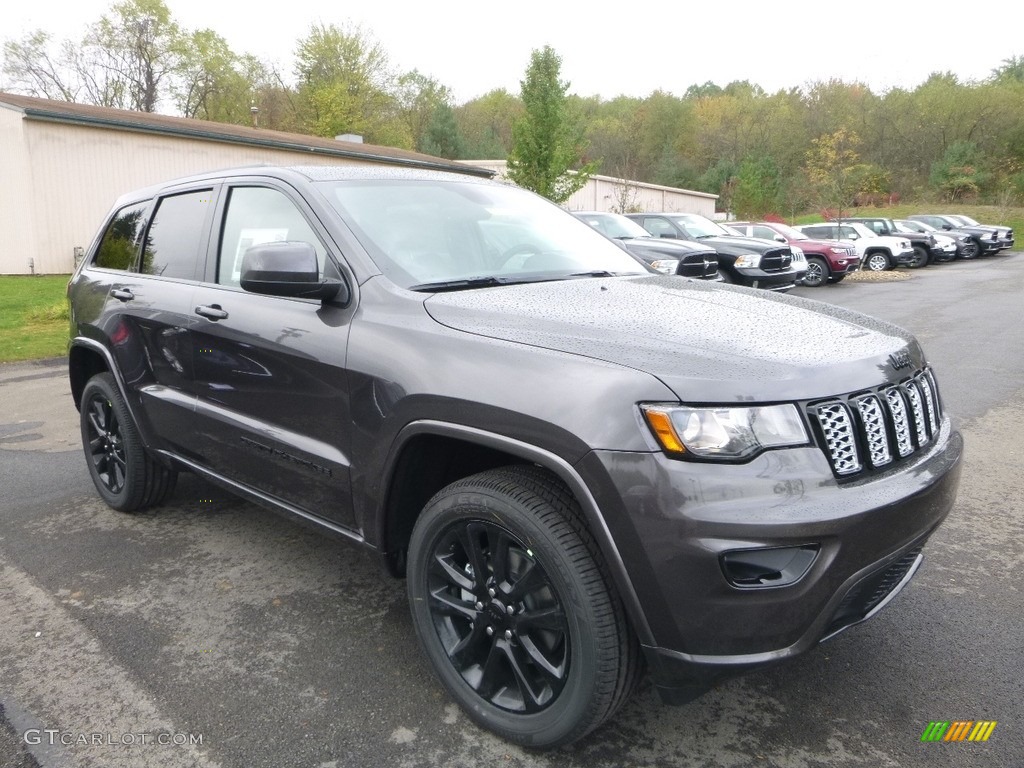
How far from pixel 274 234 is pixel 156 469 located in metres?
1.70

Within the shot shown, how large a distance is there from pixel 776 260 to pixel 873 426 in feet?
40.9

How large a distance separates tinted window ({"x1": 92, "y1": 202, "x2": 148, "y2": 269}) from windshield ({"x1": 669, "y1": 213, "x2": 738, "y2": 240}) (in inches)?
469

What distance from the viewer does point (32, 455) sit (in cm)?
557

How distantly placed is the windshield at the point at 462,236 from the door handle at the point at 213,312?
→ 68 centimetres

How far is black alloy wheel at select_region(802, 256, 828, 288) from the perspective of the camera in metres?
18.9

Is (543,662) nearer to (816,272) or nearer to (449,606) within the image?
(449,606)

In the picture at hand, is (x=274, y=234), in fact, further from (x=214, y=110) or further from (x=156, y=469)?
(x=214, y=110)

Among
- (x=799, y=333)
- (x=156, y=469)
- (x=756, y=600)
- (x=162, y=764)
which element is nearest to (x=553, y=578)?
(x=756, y=600)

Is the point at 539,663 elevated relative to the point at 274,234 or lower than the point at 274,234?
lower

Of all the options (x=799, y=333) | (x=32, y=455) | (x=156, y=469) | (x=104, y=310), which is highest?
(x=799, y=333)

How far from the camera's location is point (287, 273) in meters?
2.70

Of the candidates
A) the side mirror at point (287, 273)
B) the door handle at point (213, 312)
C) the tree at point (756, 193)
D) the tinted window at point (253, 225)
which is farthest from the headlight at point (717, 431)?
the tree at point (756, 193)

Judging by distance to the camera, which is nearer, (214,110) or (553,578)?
(553,578)

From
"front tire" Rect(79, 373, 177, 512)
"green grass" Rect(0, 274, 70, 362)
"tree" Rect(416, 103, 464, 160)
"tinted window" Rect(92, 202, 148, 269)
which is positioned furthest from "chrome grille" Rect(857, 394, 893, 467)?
"tree" Rect(416, 103, 464, 160)
